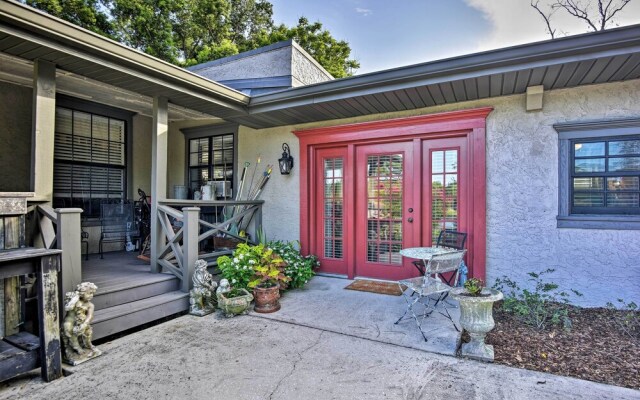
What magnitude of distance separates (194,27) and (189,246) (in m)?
15.2

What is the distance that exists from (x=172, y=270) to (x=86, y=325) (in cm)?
128

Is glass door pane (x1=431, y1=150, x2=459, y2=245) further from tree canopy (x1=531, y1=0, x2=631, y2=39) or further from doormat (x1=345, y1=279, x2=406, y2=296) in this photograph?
tree canopy (x1=531, y1=0, x2=631, y2=39)

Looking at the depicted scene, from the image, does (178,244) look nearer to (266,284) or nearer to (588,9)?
(266,284)

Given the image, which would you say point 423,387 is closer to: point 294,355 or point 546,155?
point 294,355

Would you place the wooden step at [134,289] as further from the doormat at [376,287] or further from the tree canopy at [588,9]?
the tree canopy at [588,9]

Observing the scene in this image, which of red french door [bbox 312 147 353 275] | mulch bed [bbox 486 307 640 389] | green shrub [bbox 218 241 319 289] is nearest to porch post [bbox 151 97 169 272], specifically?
green shrub [bbox 218 241 319 289]

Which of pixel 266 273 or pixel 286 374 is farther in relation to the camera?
pixel 266 273

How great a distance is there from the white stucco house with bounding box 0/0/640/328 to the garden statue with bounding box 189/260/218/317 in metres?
1.13

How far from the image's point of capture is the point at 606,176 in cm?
348

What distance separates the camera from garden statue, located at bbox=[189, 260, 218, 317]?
11.9ft

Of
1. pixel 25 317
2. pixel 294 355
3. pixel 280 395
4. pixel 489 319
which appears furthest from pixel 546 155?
pixel 25 317

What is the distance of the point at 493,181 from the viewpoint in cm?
393

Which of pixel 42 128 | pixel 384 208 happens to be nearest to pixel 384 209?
pixel 384 208

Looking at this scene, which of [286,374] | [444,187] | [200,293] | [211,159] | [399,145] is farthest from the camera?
[211,159]
